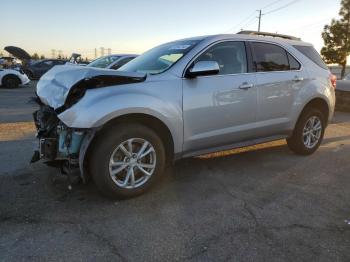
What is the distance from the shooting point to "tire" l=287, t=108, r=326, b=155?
5.75m

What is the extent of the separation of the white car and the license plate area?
620 inches

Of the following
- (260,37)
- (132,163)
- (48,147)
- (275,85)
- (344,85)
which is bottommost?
(132,163)

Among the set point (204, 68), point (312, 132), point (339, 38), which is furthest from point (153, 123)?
point (339, 38)

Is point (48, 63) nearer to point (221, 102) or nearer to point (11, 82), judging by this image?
point (11, 82)

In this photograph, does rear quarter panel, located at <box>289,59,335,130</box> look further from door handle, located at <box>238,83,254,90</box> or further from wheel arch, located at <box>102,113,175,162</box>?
wheel arch, located at <box>102,113,175,162</box>

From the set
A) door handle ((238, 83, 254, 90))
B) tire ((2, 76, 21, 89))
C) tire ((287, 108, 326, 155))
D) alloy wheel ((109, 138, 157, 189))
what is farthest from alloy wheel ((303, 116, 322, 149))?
tire ((2, 76, 21, 89))

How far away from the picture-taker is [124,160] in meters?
3.99

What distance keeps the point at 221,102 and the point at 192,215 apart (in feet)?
4.97

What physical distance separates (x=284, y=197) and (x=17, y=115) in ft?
25.3

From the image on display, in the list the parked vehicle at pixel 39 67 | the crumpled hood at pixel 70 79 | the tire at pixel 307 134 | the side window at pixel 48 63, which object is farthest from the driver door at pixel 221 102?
the side window at pixel 48 63

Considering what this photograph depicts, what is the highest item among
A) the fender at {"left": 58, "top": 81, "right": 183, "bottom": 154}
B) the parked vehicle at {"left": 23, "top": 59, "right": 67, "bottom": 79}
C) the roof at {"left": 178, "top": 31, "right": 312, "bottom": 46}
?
the parked vehicle at {"left": 23, "top": 59, "right": 67, "bottom": 79}

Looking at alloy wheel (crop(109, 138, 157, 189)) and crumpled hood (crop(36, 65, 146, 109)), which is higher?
crumpled hood (crop(36, 65, 146, 109))

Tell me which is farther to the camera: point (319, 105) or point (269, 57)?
point (319, 105)

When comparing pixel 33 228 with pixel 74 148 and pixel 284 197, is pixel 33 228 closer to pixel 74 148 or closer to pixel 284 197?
pixel 74 148
